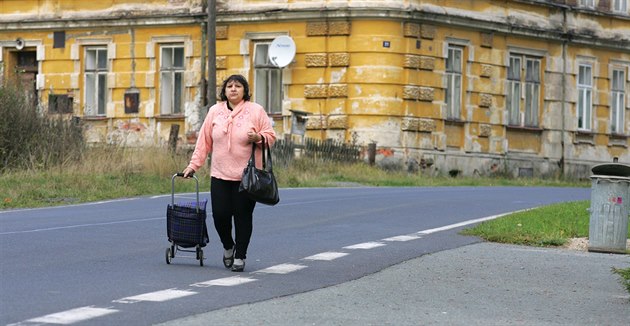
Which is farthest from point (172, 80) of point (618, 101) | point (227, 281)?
point (227, 281)

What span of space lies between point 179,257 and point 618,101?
3450cm

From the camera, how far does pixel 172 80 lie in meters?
42.1

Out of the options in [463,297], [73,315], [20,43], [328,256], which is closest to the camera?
[73,315]

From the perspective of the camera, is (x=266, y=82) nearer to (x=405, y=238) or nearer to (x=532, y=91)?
(x=532, y=91)

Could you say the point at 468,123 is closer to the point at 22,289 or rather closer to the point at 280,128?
the point at 280,128

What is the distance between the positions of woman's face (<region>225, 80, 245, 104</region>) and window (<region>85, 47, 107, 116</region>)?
29.3m

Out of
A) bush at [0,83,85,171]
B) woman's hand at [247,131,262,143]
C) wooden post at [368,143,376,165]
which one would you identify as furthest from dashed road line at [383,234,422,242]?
wooden post at [368,143,376,165]

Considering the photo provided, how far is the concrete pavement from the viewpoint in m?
10.6

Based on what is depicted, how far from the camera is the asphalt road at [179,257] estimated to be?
35.4 ft

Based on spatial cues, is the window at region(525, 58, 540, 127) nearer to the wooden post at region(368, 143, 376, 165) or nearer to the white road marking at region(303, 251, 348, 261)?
the wooden post at region(368, 143, 376, 165)

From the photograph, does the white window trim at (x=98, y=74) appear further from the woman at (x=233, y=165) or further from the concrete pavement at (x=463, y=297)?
the woman at (x=233, y=165)

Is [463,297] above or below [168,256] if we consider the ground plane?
below

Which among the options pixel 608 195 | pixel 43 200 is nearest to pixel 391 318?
pixel 608 195

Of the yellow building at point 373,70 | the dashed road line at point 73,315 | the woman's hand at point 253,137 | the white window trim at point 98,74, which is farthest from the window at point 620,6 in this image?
the dashed road line at point 73,315
